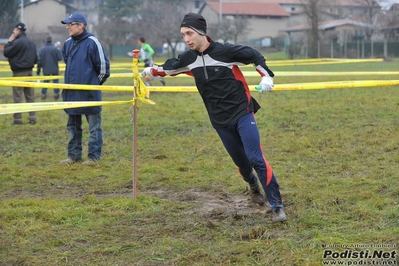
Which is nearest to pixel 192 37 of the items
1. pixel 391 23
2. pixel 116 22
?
pixel 391 23

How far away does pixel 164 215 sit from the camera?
21.8 feet

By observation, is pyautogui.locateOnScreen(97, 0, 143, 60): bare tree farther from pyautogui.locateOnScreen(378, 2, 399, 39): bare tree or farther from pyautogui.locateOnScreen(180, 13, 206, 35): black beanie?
pyautogui.locateOnScreen(180, 13, 206, 35): black beanie

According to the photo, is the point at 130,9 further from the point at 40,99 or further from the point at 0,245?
the point at 0,245

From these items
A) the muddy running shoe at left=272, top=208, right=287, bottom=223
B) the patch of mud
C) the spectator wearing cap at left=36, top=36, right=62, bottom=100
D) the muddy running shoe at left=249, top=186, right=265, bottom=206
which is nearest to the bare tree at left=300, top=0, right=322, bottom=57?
the spectator wearing cap at left=36, top=36, right=62, bottom=100

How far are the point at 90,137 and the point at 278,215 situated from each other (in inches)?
168

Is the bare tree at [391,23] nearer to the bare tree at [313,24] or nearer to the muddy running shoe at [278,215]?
the bare tree at [313,24]

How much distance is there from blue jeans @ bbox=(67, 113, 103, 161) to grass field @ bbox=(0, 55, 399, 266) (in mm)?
202

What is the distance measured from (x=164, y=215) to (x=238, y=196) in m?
1.19

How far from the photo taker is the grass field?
5.34 metres

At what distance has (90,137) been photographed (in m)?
9.72

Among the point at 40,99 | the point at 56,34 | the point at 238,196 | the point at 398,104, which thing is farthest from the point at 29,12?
the point at 238,196

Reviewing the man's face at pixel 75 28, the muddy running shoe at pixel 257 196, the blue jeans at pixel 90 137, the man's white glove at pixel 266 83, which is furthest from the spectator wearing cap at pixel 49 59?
the man's white glove at pixel 266 83

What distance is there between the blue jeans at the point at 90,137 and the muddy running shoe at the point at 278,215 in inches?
164

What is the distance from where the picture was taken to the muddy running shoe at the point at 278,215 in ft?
20.2
